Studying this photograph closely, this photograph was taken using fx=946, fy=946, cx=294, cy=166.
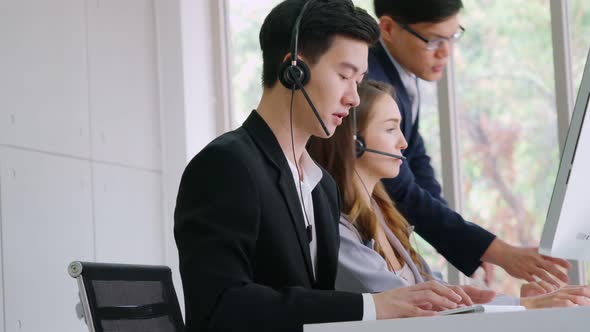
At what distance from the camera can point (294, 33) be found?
1.85 m

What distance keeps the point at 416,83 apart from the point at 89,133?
3.69 feet

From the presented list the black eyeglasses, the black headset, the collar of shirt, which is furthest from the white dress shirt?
the black eyeglasses

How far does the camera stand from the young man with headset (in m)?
1.49

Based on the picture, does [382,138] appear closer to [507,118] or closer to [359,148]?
[359,148]

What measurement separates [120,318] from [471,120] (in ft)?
7.72

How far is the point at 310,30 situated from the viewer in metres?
1.89

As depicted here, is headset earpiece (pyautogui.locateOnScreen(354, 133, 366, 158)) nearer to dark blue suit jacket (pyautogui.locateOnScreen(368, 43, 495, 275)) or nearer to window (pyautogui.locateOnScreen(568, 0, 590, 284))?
dark blue suit jacket (pyautogui.locateOnScreen(368, 43, 495, 275))

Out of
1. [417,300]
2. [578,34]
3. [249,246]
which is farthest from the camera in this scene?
[578,34]

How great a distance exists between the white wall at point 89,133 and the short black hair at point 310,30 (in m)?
1.10

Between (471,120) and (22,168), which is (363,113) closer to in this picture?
(22,168)

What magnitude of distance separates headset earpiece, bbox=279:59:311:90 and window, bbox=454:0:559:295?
206 cm

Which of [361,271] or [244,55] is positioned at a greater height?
[244,55]

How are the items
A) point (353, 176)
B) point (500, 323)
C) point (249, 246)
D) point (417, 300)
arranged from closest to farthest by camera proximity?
point (500, 323)
point (417, 300)
point (249, 246)
point (353, 176)

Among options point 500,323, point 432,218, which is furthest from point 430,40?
point 500,323
